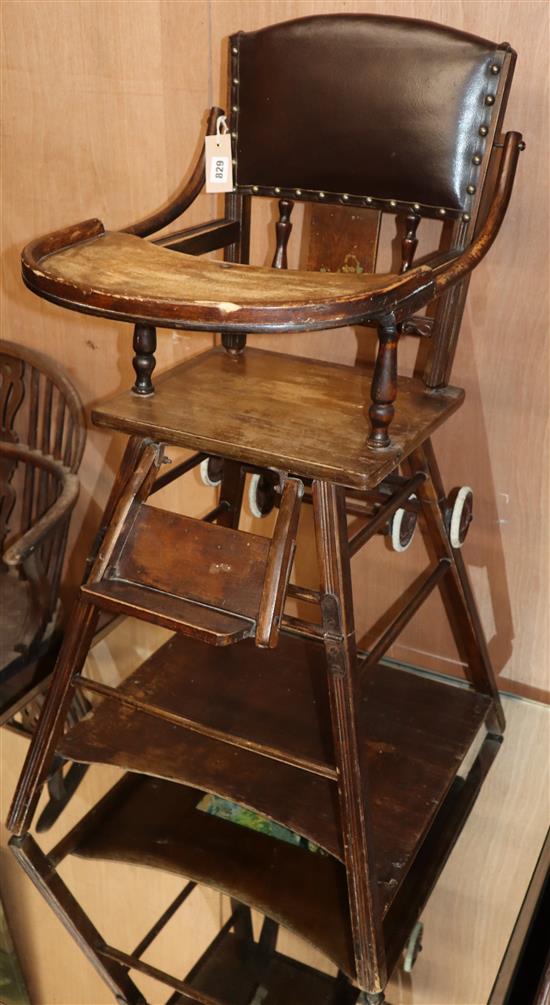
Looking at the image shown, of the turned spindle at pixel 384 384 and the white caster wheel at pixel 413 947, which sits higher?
the turned spindle at pixel 384 384

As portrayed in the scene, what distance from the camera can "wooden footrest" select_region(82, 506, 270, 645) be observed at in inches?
42.9

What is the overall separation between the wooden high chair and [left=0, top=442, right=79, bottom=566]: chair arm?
228mm

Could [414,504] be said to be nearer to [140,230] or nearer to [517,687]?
[517,687]

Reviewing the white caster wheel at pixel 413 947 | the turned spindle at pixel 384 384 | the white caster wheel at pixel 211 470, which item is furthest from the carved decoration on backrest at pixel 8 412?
the white caster wheel at pixel 413 947

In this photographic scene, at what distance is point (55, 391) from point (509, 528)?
796 millimetres

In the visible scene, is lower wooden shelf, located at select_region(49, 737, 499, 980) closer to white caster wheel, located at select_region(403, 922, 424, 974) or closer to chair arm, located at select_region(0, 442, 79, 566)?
white caster wheel, located at select_region(403, 922, 424, 974)

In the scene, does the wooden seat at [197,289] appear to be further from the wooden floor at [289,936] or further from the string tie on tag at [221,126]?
the wooden floor at [289,936]

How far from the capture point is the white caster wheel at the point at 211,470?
1.43 meters

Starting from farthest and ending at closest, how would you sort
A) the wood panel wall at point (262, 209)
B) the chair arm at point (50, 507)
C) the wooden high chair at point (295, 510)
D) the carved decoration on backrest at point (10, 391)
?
the carved decoration on backrest at point (10, 391), the chair arm at point (50, 507), the wood panel wall at point (262, 209), the wooden high chair at point (295, 510)

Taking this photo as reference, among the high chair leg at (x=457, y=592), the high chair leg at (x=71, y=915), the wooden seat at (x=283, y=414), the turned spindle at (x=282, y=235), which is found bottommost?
the high chair leg at (x=71, y=915)

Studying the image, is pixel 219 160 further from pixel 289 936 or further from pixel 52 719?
pixel 289 936

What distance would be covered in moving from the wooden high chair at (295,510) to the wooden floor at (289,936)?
0.07 ft

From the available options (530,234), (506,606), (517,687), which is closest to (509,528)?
(506,606)

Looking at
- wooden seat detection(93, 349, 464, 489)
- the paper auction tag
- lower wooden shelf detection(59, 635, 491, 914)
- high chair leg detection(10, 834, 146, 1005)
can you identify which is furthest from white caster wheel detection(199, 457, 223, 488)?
high chair leg detection(10, 834, 146, 1005)
